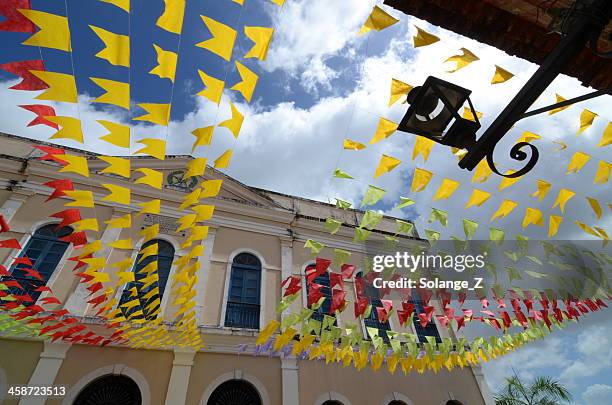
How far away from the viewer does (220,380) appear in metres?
7.02

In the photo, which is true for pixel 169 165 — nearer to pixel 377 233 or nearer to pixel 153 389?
pixel 153 389

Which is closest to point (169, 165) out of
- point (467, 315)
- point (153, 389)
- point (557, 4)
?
point (153, 389)

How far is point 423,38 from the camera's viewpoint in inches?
116

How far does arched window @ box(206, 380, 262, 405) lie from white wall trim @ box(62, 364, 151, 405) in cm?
132

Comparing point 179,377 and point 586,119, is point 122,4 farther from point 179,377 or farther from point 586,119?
point 179,377

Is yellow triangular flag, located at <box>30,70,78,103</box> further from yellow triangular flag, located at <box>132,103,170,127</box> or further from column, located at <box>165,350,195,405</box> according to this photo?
column, located at <box>165,350,195,405</box>

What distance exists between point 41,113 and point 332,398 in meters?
7.79

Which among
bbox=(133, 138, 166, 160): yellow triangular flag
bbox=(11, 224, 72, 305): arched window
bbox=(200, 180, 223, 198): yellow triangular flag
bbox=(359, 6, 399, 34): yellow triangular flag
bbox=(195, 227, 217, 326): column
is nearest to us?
bbox=(359, 6, 399, 34): yellow triangular flag

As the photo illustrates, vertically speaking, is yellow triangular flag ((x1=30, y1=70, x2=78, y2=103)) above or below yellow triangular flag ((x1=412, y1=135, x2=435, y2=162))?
below

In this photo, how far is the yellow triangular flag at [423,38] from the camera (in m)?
2.91

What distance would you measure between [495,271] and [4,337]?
985 centimetres

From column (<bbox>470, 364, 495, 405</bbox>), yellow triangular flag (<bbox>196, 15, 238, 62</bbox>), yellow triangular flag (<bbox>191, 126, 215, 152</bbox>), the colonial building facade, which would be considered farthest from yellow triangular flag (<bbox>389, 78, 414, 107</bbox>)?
column (<bbox>470, 364, 495, 405</bbox>)

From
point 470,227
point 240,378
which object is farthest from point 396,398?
point 470,227

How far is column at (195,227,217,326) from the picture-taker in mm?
7871
